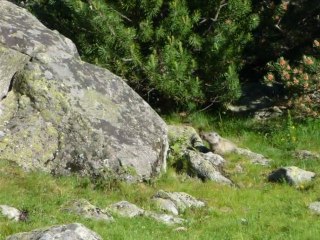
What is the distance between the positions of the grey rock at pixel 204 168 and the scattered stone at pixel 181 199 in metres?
1.46

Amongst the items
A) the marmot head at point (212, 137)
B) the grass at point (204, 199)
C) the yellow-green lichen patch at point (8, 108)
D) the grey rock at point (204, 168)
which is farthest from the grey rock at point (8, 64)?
the marmot head at point (212, 137)

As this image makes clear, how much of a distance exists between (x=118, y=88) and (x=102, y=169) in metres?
2.62

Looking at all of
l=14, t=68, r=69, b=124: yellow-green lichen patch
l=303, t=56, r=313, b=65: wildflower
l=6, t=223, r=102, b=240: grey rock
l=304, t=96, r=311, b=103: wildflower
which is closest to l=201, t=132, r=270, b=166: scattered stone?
l=304, t=96, r=311, b=103: wildflower

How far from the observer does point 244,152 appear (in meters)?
16.8

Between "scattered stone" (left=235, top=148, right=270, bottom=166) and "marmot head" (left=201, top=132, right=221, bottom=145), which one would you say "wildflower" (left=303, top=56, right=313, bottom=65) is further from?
"marmot head" (left=201, top=132, right=221, bottom=145)

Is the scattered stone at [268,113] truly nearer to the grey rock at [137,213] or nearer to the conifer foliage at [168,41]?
the conifer foliage at [168,41]

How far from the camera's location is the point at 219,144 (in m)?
17.1

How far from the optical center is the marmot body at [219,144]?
16.8 m

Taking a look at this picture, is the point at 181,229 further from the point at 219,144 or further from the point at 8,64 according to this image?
the point at 8,64

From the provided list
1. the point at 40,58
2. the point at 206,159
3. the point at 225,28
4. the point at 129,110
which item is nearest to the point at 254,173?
the point at 206,159

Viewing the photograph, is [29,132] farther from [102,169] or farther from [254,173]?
[254,173]

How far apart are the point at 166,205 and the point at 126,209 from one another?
3.23ft

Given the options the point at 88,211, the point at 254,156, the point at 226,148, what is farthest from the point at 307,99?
the point at 88,211

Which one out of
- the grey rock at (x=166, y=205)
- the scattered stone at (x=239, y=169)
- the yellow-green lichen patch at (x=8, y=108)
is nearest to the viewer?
the grey rock at (x=166, y=205)
